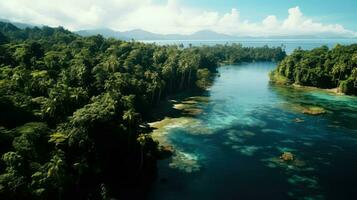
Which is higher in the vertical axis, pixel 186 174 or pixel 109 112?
pixel 109 112

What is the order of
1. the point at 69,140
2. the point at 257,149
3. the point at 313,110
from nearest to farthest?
1. the point at 69,140
2. the point at 257,149
3. the point at 313,110

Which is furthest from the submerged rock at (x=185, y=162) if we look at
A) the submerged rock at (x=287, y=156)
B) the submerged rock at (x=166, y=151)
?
the submerged rock at (x=287, y=156)

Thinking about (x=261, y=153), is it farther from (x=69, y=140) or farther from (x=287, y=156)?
(x=69, y=140)

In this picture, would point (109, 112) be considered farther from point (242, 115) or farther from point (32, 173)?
point (242, 115)

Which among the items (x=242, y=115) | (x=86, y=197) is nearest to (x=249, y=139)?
(x=242, y=115)

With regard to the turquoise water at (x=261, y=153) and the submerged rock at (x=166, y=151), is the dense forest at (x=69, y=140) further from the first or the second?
the turquoise water at (x=261, y=153)

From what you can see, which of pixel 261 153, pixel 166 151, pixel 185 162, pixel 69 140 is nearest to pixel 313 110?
pixel 261 153
